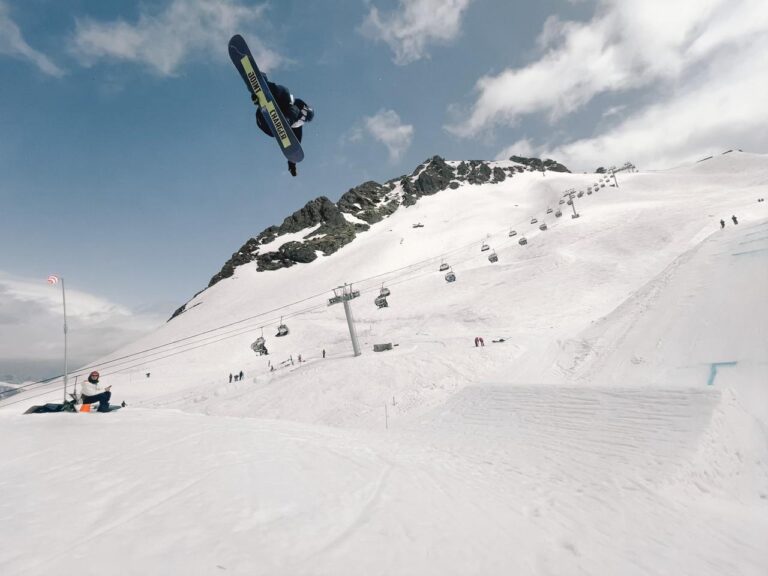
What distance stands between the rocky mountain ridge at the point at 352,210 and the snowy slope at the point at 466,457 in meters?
70.1

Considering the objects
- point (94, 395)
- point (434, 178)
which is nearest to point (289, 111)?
point (94, 395)

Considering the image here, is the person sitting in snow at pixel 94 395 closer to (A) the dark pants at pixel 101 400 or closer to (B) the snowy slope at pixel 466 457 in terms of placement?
(A) the dark pants at pixel 101 400

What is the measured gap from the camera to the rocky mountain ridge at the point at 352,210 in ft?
336

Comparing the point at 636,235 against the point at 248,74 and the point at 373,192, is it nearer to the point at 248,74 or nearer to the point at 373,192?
the point at 248,74

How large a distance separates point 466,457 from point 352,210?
401 feet

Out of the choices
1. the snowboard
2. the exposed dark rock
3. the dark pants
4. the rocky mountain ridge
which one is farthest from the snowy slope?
the exposed dark rock

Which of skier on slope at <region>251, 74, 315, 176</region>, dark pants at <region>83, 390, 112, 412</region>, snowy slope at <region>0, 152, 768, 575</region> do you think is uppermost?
skier on slope at <region>251, 74, 315, 176</region>

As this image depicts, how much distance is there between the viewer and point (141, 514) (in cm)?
438

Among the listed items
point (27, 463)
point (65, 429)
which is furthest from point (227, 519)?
point (65, 429)

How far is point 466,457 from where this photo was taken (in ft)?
37.8

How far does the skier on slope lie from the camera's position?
12922 millimetres

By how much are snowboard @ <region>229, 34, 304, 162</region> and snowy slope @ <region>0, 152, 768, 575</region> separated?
9.84 m

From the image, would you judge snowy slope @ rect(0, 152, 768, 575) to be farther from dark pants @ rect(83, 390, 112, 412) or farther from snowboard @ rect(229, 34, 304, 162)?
snowboard @ rect(229, 34, 304, 162)

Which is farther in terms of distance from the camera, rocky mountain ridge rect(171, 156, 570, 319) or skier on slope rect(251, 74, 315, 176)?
rocky mountain ridge rect(171, 156, 570, 319)
